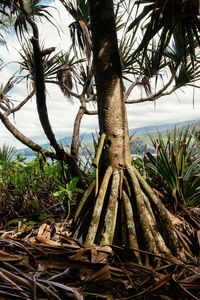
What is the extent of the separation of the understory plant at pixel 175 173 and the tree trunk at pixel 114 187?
0.58 meters

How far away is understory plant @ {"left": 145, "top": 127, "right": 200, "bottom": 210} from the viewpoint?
2119 mm

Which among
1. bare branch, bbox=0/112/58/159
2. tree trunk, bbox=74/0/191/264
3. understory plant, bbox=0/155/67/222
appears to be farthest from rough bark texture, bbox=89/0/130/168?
understory plant, bbox=0/155/67/222

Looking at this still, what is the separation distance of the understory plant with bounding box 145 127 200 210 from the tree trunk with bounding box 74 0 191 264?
1.89 feet

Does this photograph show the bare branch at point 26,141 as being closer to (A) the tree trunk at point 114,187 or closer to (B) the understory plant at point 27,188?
(B) the understory plant at point 27,188

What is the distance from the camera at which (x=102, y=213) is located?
154 centimetres

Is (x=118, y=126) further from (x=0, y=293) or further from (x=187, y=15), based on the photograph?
(x=0, y=293)

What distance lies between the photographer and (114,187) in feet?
5.12

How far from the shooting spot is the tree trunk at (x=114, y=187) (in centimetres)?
140

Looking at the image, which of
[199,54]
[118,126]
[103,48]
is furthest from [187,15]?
[199,54]

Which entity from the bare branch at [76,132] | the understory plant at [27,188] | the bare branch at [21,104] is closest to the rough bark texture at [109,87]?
the understory plant at [27,188]

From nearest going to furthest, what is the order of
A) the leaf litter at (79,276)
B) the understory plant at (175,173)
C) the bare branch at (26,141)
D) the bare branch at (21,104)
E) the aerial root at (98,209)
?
the leaf litter at (79,276)
the aerial root at (98,209)
the understory plant at (175,173)
the bare branch at (26,141)
the bare branch at (21,104)

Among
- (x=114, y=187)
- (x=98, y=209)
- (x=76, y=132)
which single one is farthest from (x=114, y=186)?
(x=76, y=132)

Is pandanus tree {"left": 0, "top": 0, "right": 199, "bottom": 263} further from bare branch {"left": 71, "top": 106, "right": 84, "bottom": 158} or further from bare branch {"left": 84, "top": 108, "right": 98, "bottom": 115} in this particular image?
bare branch {"left": 84, "top": 108, "right": 98, "bottom": 115}

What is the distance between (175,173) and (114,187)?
0.89m
